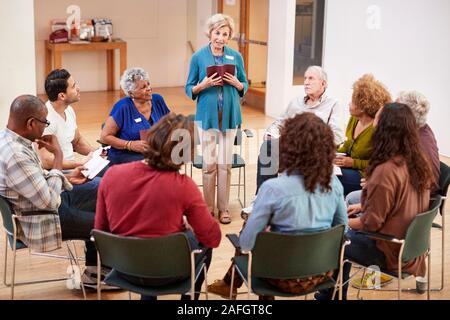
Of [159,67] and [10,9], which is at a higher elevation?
[10,9]

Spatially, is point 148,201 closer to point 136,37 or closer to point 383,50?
point 383,50

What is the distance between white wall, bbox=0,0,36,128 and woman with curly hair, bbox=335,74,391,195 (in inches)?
151

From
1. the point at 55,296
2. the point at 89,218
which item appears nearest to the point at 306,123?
the point at 89,218

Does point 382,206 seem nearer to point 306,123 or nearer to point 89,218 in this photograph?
point 306,123

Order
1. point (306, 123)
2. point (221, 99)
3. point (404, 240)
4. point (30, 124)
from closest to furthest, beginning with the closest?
point (306, 123) → point (404, 240) → point (30, 124) → point (221, 99)

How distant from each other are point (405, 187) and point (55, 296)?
2.29m

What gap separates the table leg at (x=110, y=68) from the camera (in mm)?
11664

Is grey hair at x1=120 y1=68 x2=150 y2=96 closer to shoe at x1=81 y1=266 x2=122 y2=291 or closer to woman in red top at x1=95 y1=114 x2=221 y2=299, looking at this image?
shoe at x1=81 y1=266 x2=122 y2=291

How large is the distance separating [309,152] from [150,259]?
931mm

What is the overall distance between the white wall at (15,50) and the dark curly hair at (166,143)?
171 inches

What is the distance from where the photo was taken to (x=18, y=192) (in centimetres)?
390

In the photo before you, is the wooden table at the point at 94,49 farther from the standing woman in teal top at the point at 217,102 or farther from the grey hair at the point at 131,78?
the grey hair at the point at 131,78

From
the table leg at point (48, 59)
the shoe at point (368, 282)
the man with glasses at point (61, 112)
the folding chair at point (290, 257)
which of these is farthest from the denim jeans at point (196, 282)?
the table leg at point (48, 59)

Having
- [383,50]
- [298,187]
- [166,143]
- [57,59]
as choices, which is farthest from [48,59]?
[298,187]
